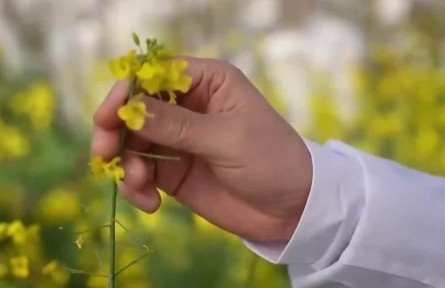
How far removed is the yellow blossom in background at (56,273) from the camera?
719mm

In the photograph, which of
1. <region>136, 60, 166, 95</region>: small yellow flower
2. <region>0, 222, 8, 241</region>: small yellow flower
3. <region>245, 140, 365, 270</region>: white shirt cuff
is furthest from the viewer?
<region>0, 222, 8, 241</region>: small yellow flower

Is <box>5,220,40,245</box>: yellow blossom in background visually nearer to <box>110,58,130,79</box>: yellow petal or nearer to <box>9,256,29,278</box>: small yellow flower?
<box>9,256,29,278</box>: small yellow flower

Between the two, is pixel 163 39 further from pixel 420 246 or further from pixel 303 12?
pixel 420 246

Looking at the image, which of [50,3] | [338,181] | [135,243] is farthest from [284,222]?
[50,3]

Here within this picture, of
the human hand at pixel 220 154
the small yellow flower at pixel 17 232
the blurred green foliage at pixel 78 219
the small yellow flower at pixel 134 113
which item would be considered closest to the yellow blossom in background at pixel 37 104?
the blurred green foliage at pixel 78 219

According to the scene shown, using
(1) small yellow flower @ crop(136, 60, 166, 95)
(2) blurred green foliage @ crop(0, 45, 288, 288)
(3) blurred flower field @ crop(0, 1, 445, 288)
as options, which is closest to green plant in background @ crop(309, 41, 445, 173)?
(3) blurred flower field @ crop(0, 1, 445, 288)

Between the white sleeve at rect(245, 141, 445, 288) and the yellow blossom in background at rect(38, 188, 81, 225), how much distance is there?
21 centimetres

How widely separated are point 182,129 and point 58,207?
297 millimetres

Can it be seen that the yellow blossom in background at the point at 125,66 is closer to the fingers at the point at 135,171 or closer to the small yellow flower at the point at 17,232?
the fingers at the point at 135,171

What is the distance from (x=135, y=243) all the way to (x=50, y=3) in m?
0.24

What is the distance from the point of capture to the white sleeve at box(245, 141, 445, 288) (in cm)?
59

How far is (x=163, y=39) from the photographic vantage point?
0.77 meters

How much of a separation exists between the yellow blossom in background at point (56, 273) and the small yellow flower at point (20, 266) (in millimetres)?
19

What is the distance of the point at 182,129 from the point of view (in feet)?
1.61
